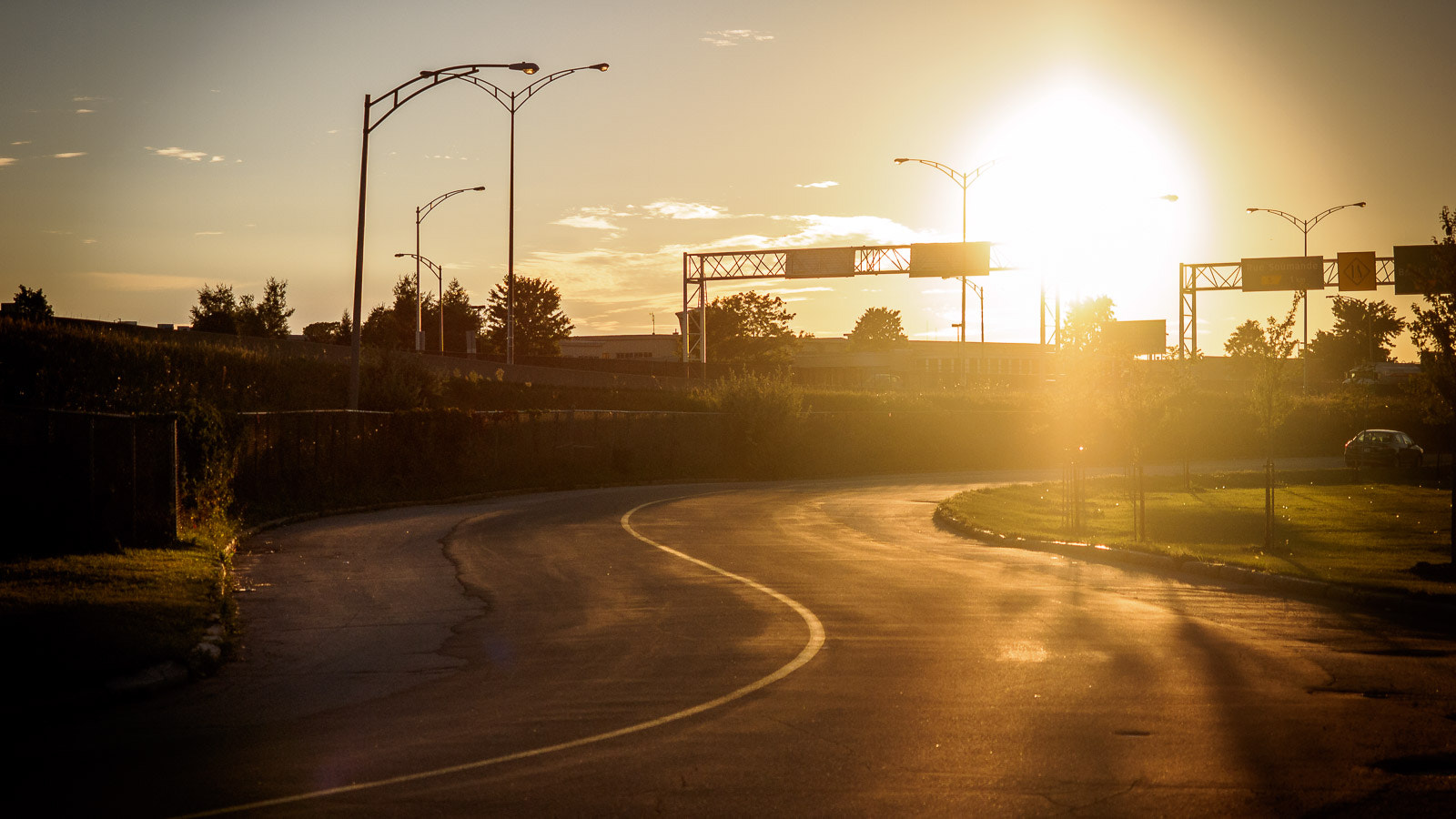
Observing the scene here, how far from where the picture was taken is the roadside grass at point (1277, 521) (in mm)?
18750

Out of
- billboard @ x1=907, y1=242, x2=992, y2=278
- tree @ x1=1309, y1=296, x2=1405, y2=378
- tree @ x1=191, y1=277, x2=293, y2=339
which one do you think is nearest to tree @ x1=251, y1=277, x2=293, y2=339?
tree @ x1=191, y1=277, x2=293, y2=339

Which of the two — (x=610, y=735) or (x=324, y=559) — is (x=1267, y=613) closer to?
(x=610, y=735)

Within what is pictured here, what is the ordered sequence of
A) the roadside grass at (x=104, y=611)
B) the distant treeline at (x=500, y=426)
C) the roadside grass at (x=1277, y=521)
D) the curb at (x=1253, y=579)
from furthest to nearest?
1. the distant treeline at (x=500, y=426)
2. the roadside grass at (x=1277, y=521)
3. the curb at (x=1253, y=579)
4. the roadside grass at (x=104, y=611)

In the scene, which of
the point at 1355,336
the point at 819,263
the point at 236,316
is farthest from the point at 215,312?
the point at 1355,336

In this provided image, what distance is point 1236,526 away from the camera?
2678 centimetres

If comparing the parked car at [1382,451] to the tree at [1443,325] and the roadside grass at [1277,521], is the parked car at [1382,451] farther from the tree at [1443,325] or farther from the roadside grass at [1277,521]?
the tree at [1443,325]

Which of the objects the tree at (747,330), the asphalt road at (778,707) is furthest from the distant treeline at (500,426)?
the tree at (747,330)

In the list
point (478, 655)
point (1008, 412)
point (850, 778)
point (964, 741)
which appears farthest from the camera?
point (1008, 412)

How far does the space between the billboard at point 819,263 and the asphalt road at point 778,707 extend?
47.9 m

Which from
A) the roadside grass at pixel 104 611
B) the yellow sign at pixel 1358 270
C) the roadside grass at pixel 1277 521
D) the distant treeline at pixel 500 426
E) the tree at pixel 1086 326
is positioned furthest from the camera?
the yellow sign at pixel 1358 270

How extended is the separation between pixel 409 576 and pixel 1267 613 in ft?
38.0

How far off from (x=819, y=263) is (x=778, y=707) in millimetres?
56653

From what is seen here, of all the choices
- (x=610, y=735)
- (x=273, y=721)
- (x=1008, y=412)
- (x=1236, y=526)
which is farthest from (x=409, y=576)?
(x=1008, y=412)

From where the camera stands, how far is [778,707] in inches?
356
